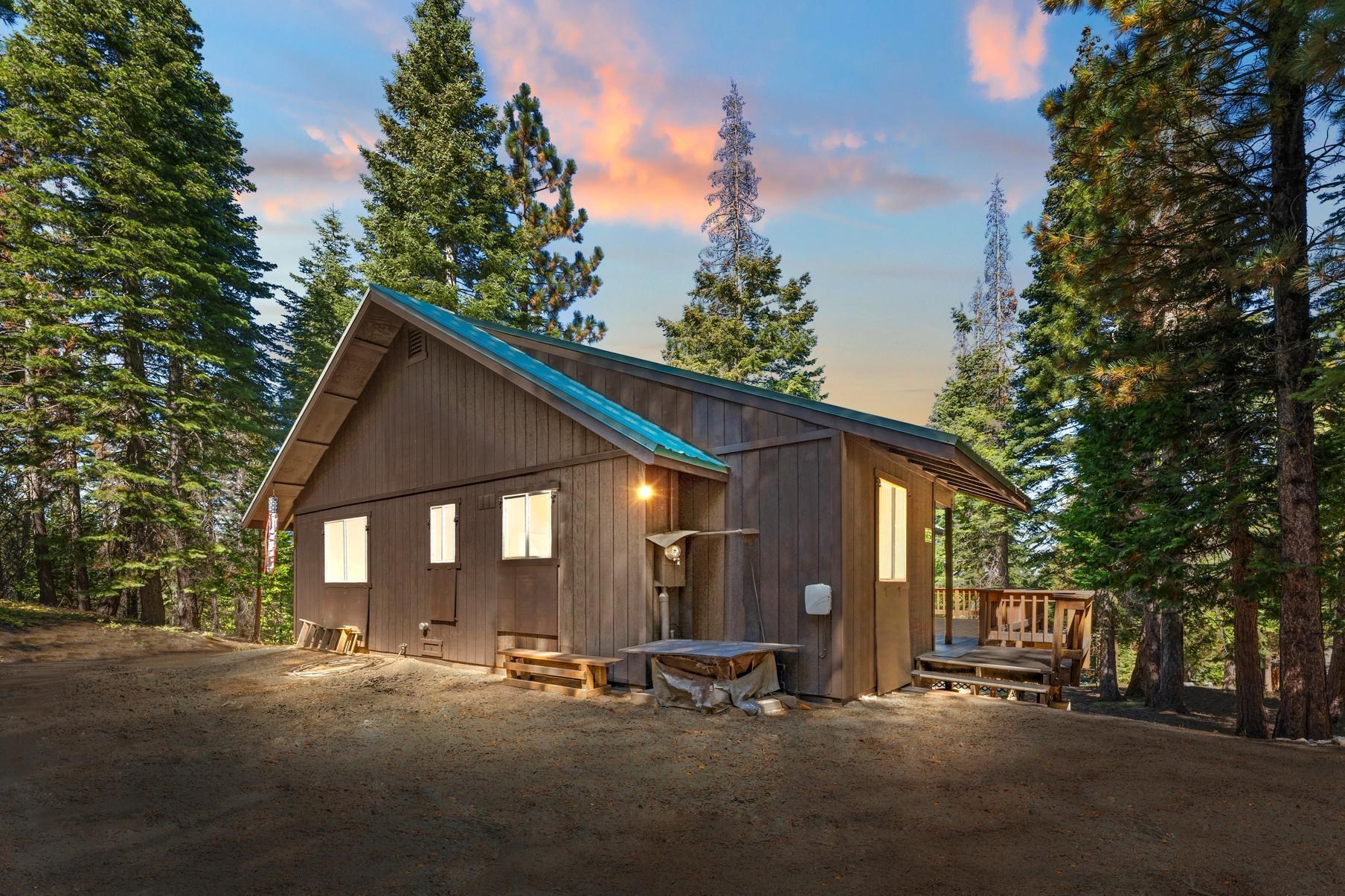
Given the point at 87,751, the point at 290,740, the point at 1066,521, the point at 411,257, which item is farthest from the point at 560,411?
the point at 411,257

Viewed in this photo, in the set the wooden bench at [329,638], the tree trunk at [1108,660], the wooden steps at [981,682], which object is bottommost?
the tree trunk at [1108,660]

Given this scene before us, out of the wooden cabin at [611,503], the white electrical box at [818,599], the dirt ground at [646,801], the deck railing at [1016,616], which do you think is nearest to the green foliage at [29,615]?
the wooden cabin at [611,503]

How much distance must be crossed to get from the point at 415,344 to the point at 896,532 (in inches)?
323

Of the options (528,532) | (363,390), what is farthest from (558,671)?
(363,390)

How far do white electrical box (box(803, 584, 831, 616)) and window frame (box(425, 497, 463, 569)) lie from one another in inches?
221

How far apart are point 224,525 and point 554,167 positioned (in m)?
17.3

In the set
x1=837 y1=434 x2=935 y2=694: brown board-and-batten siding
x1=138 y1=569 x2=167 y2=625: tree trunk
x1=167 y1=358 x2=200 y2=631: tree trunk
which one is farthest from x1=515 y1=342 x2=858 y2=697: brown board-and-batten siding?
x1=138 y1=569 x2=167 y2=625: tree trunk

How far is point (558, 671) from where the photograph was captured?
28.3 ft

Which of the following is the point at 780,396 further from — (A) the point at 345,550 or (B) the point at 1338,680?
(B) the point at 1338,680

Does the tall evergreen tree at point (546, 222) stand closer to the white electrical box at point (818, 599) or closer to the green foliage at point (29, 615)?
the green foliage at point (29, 615)

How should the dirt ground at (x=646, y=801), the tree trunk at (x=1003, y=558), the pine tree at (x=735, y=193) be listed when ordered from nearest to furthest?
the dirt ground at (x=646, y=801) → the tree trunk at (x=1003, y=558) → the pine tree at (x=735, y=193)

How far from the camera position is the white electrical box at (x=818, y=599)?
7297 millimetres

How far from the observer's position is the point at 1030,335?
688 inches

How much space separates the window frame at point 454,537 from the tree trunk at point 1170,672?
12984 millimetres
